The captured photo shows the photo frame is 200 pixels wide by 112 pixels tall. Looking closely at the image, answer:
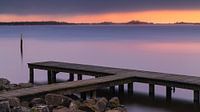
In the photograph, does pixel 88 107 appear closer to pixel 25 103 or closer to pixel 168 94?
pixel 25 103

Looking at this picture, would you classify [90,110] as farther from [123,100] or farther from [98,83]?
[123,100]

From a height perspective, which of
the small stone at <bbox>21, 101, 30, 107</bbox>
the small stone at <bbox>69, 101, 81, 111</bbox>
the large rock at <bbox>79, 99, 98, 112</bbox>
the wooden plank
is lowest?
the large rock at <bbox>79, 99, 98, 112</bbox>

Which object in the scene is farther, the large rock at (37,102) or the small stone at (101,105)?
the small stone at (101,105)

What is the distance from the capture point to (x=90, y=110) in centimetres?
1212

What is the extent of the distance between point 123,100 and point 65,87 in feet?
12.3

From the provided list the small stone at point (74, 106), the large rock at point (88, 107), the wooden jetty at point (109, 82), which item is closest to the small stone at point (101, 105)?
the large rock at point (88, 107)

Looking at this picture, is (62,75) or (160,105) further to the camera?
(62,75)

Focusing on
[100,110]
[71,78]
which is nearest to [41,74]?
[71,78]

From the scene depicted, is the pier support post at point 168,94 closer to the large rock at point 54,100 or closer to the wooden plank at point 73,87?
the wooden plank at point 73,87

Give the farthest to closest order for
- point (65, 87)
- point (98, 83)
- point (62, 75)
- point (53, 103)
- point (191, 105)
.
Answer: point (62, 75), point (191, 105), point (98, 83), point (65, 87), point (53, 103)

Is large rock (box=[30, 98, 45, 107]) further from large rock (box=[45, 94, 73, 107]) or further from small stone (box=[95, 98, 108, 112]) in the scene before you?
small stone (box=[95, 98, 108, 112])

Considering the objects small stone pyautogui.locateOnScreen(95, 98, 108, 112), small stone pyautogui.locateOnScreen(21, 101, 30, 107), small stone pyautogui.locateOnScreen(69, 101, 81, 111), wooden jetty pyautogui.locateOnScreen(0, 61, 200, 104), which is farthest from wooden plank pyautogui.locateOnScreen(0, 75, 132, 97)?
small stone pyautogui.locateOnScreen(95, 98, 108, 112)

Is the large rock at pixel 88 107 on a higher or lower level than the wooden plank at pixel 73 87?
lower

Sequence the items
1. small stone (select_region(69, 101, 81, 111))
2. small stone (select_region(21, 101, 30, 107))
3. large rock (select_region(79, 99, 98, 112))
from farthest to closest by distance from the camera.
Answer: large rock (select_region(79, 99, 98, 112)) → small stone (select_region(21, 101, 30, 107)) → small stone (select_region(69, 101, 81, 111))
